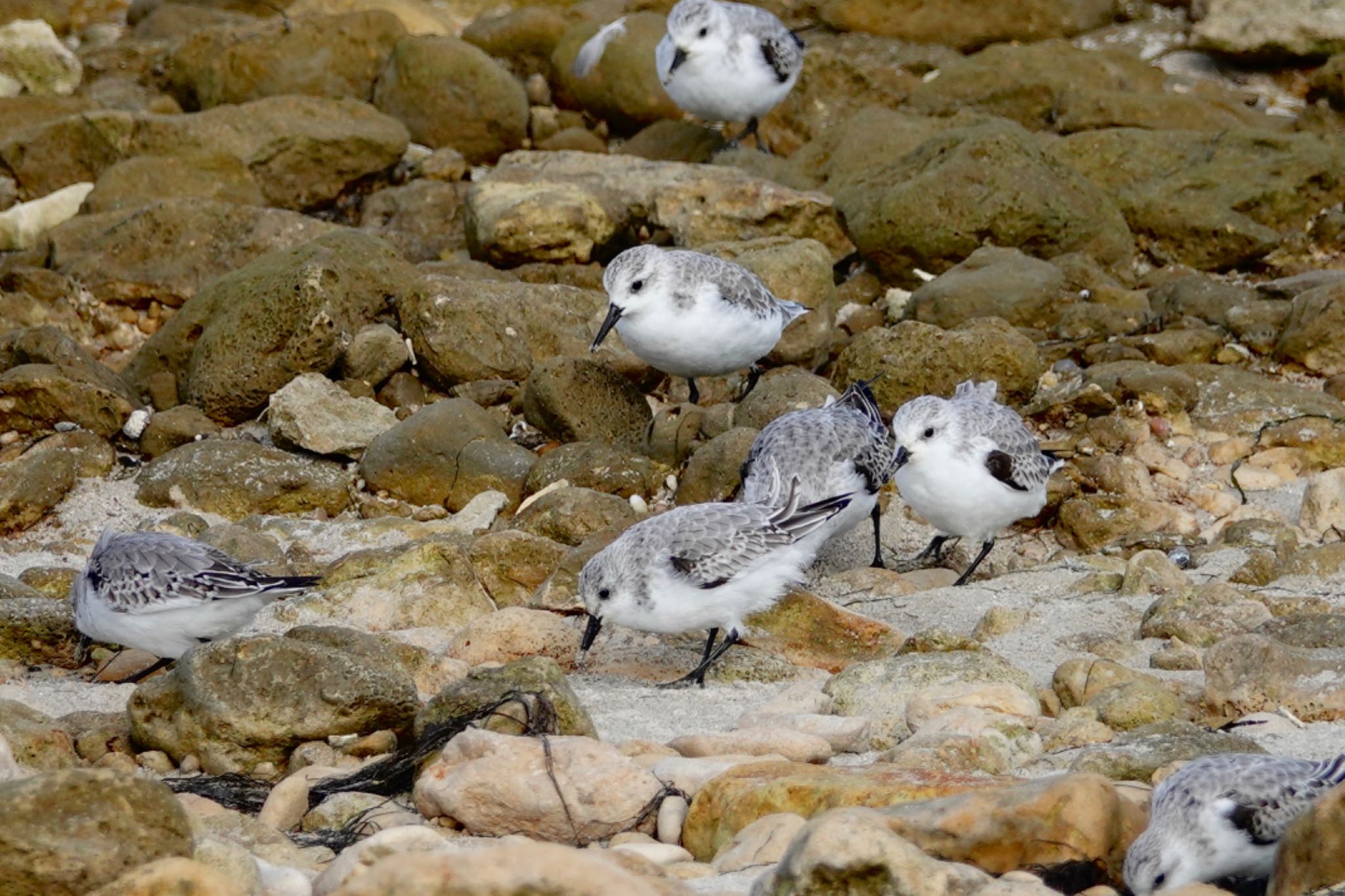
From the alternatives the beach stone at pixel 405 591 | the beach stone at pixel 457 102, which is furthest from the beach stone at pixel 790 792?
the beach stone at pixel 457 102

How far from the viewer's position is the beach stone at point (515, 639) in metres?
7.21

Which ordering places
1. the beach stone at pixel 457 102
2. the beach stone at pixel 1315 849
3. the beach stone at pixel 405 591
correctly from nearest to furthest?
the beach stone at pixel 1315 849 → the beach stone at pixel 405 591 → the beach stone at pixel 457 102

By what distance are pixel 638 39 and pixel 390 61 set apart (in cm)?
219

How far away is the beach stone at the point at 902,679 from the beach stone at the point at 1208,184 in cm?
657

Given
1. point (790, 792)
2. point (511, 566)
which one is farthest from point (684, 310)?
point (790, 792)

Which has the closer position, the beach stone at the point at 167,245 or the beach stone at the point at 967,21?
the beach stone at the point at 167,245

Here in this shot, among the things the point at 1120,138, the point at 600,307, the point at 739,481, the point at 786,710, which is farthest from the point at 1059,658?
the point at 1120,138

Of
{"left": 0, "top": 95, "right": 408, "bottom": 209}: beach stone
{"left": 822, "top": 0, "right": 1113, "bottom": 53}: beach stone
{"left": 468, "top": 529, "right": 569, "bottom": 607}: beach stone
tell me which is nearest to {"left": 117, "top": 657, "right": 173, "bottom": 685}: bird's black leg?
{"left": 468, "top": 529, "right": 569, "bottom": 607}: beach stone

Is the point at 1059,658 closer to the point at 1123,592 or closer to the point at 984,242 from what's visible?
the point at 1123,592

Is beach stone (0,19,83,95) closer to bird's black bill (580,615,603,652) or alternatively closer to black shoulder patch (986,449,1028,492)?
black shoulder patch (986,449,1028,492)

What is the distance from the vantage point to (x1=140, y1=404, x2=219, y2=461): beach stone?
1016cm

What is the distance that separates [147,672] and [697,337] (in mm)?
3269

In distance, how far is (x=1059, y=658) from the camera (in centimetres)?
709

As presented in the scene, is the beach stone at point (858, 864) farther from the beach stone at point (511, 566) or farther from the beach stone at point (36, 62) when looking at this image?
the beach stone at point (36, 62)
